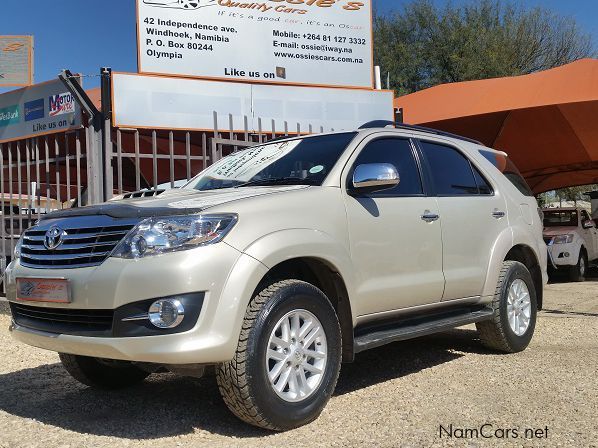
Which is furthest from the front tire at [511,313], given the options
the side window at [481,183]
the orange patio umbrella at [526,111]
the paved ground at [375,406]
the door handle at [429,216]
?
the orange patio umbrella at [526,111]

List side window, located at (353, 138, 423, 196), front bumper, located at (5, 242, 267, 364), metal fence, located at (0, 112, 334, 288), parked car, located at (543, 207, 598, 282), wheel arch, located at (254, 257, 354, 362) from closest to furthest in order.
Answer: front bumper, located at (5, 242, 267, 364), wheel arch, located at (254, 257, 354, 362), side window, located at (353, 138, 423, 196), metal fence, located at (0, 112, 334, 288), parked car, located at (543, 207, 598, 282)

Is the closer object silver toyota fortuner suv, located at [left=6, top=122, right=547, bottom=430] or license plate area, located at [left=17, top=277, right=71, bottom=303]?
silver toyota fortuner suv, located at [left=6, top=122, right=547, bottom=430]

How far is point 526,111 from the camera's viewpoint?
41.3ft

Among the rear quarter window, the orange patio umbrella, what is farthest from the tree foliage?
the rear quarter window

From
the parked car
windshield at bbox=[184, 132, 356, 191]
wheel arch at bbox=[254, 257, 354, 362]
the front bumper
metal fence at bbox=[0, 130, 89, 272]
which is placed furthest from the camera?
the parked car

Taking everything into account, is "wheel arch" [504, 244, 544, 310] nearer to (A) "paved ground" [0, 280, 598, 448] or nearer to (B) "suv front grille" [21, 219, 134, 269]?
(A) "paved ground" [0, 280, 598, 448]

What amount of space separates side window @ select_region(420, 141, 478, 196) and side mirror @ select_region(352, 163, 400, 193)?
103 centimetres

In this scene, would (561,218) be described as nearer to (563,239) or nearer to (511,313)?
(563,239)

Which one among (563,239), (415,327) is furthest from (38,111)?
(563,239)

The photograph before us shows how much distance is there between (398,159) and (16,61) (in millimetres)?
7398

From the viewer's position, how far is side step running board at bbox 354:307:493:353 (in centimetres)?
409

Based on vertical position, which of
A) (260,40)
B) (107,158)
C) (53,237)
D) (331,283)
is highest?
(260,40)

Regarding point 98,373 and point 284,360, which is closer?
point 284,360

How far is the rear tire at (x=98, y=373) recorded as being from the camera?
4.46 metres
